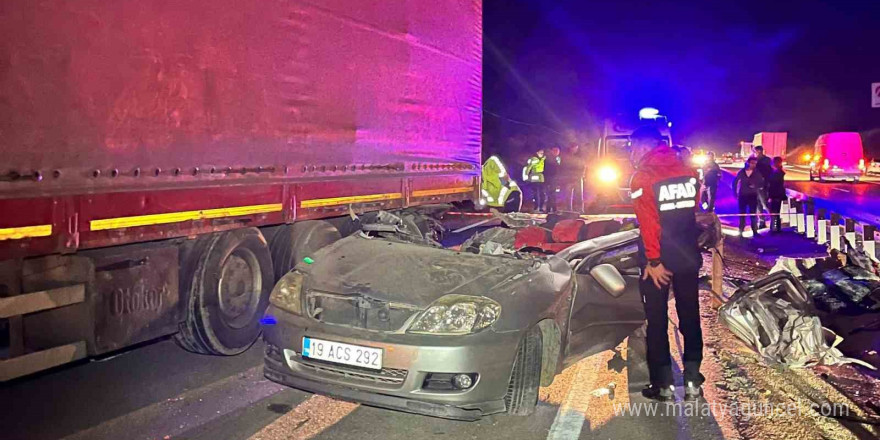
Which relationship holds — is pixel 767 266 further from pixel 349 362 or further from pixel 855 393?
pixel 349 362

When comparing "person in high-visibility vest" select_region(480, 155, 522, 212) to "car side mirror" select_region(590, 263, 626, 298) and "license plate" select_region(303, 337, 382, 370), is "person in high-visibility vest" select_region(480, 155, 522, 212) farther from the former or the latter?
"license plate" select_region(303, 337, 382, 370)

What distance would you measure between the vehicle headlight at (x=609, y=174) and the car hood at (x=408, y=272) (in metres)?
13.6

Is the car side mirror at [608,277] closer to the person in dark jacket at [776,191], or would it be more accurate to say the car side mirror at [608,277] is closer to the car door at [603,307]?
the car door at [603,307]

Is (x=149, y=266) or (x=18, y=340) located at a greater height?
(x=149, y=266)

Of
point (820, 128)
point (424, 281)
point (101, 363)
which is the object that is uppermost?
point (820, 128)

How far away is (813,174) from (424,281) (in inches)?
1375

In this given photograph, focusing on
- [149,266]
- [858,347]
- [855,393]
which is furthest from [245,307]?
[858,347]

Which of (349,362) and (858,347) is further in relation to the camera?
(858,347)


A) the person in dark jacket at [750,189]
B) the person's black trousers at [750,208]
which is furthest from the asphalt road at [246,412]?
the person in dark jacket at [750,189]

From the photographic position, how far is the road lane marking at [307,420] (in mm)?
3867

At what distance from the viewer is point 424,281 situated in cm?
417

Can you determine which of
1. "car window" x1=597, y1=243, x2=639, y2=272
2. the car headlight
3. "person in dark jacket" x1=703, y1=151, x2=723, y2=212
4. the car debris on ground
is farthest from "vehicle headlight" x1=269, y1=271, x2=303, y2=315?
"person in dark jacket" x1=703, y1=151, x2=723, y2=212

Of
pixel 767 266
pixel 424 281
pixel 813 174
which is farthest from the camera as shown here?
pixel 813 174

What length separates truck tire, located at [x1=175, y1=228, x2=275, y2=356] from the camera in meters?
4.95
